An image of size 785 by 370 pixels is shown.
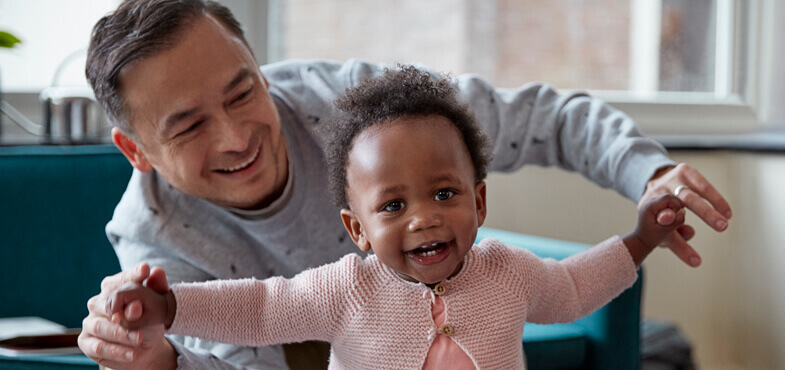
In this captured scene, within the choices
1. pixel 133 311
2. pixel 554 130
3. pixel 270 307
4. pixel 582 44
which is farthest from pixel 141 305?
pixel 582 44

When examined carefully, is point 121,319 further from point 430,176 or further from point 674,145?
point 674,145

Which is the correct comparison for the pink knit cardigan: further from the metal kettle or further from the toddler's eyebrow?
the metal kettle

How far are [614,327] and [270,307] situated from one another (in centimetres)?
89

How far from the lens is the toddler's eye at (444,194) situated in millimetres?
924

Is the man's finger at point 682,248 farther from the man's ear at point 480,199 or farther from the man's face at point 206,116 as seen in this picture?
the man's face at point 206,116

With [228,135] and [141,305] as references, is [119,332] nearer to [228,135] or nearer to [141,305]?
[141,305]

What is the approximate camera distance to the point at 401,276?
0.99 metres

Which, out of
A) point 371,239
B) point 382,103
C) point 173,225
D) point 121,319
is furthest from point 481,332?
point 173,225

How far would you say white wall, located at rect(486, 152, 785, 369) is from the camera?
2646 millimetres

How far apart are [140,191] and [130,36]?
0.31 m

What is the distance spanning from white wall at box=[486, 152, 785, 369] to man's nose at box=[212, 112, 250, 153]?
5.19 feet

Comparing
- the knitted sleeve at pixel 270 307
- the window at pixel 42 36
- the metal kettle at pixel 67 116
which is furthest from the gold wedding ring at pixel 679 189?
the window at pixel 42 36

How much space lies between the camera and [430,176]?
91cm

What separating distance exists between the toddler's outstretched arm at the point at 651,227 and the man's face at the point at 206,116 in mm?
568
